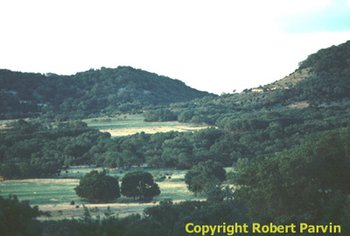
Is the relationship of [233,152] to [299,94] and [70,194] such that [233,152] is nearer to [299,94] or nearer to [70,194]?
[70,194]

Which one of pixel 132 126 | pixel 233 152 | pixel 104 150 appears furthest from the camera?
pixel 132 126

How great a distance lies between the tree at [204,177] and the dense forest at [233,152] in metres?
0.20

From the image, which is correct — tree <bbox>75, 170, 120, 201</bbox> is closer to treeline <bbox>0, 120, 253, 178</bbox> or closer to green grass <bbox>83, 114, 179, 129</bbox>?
treeline <bbox>0, 120, 253, 178</bbox>

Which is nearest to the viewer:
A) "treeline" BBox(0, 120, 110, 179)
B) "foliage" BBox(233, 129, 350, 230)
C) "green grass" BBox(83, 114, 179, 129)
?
"foliage" BBox(233, 129, 350, 230)

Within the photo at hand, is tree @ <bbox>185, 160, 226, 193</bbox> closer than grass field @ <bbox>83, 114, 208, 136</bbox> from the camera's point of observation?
Yes

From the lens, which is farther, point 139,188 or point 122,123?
point 122,123

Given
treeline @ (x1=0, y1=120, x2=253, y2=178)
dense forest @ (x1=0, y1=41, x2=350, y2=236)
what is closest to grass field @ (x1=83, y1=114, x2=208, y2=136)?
dense forest @ (x1=0, y1=41, x2=350, y2=236)

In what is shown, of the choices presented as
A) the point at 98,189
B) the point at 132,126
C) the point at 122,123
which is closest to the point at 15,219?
the point at 98,189

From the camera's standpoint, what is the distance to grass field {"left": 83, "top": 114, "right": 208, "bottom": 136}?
113938mm

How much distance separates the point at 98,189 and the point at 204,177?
11602 millimetres

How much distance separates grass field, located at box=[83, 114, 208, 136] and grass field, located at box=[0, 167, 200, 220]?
4079 centimetres

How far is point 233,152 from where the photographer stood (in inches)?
3177

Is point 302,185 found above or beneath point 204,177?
above

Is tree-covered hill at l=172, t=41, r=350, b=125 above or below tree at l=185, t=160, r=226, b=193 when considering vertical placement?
above
